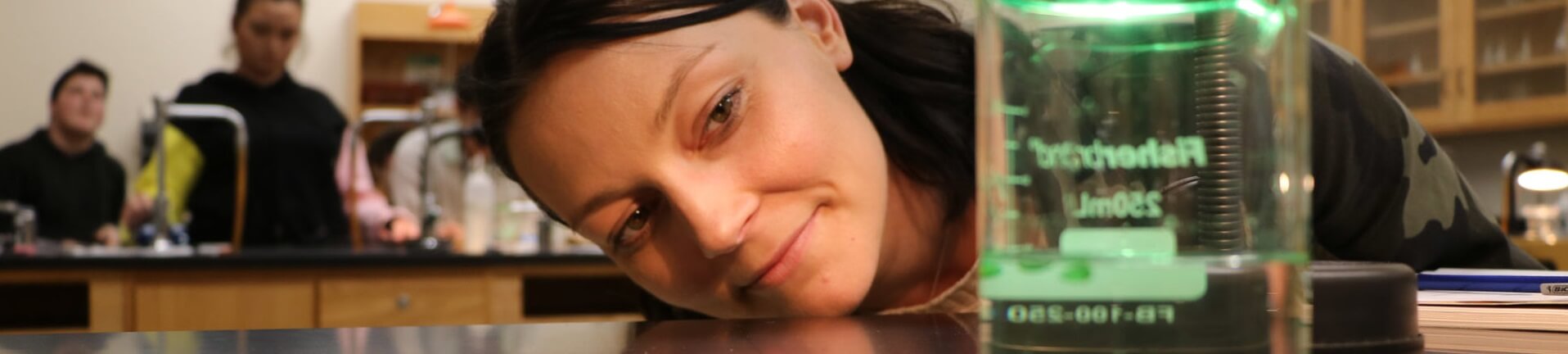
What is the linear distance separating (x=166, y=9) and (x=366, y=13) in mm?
797

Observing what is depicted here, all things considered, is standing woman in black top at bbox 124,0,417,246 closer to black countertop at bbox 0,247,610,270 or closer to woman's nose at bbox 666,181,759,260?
black countertop at bbox 0,247,610,270

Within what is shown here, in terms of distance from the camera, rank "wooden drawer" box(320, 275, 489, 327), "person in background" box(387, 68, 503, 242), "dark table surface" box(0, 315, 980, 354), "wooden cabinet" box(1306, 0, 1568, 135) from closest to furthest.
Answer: "dark table surface" box(0, 315, 980, 354)
"wooden drawer" box(320, 275, 489, 327)
"person in background" box(387, 68, 503, 242)
"wooden cabinet" box(1306, 0, 1568, 135)

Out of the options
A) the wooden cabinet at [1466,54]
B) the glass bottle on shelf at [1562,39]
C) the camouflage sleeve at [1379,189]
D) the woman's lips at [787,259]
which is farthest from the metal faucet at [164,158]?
the glass bottle on shelf at [1562,39]

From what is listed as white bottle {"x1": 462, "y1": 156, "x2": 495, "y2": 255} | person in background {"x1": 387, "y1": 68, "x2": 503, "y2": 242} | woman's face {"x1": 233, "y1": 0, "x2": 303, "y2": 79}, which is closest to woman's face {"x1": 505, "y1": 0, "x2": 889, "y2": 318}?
person in background {"x1": 387, "y1": 68, "x2": 503, "y2": 242}

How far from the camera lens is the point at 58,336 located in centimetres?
60

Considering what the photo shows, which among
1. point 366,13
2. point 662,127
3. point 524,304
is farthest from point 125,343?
point 366,13

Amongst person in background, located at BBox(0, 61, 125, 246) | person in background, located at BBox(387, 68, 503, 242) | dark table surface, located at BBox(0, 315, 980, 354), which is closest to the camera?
dark table surface, located at BBox(0, 315, 980, 354)

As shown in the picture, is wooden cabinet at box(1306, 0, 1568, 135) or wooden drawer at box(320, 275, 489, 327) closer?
wooden drawer at box(320, 275, 489, 327)

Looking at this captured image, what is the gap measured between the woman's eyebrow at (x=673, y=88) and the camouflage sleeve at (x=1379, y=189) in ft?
1.42

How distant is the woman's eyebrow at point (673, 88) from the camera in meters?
0.78

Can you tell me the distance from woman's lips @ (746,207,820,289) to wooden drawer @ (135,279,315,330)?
5.54 feet

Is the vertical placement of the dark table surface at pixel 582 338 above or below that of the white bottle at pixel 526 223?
above

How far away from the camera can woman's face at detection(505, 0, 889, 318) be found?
0.79 m

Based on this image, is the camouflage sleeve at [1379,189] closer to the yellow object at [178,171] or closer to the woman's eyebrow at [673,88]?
the woman's eyebrow at [673,88]
